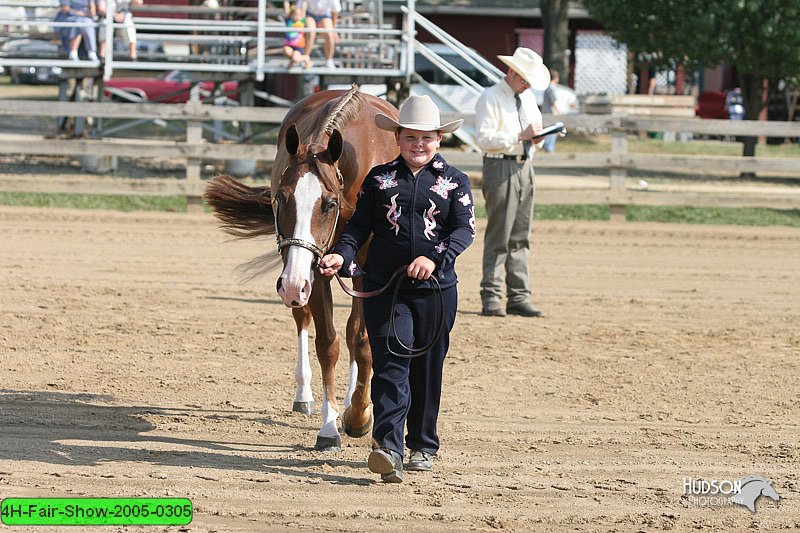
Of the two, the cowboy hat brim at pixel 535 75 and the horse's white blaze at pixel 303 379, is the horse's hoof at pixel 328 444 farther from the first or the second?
the cowboy hat brim at pixel 535 75

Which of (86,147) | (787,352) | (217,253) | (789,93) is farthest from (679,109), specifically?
(787,352)

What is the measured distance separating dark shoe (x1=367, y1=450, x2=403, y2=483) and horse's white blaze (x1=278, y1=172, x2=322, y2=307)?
0.80 meters

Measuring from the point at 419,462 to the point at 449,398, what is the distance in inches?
65.9

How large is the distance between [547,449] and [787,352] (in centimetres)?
348

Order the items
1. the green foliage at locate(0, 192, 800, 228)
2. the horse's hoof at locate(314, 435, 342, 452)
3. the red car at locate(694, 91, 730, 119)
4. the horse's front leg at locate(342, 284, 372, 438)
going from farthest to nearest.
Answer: the red car at locate(694, 91, 730, 119)
the green foliage at locate(0, 192, 800, 228)
the horse's front leg at locate(342, 284, 372, 438)
the horse's hoof at locate(314, 435, 342, 452)

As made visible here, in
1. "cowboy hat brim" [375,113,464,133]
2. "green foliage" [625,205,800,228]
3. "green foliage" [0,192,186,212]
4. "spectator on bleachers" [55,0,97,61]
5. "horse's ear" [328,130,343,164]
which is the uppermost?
"spectator on bleachers" [55,0,97,61]

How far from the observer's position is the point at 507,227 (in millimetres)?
10102

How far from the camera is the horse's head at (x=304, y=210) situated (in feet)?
17.0

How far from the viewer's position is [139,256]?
1235 centimetres

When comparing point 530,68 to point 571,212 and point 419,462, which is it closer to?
point 419,462

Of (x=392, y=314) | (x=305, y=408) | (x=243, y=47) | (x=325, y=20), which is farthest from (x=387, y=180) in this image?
(x=243, y=47)

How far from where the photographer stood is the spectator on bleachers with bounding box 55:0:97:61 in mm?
17969

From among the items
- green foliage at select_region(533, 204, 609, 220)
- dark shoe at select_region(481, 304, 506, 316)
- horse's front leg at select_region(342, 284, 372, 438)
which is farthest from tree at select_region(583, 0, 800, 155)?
horse's front leg at select_region(342, 284, 372, 438)

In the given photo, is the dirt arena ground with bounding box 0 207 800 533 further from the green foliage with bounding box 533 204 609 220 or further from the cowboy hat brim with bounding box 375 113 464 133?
the green foliage with bounding box 533 204 609 220
